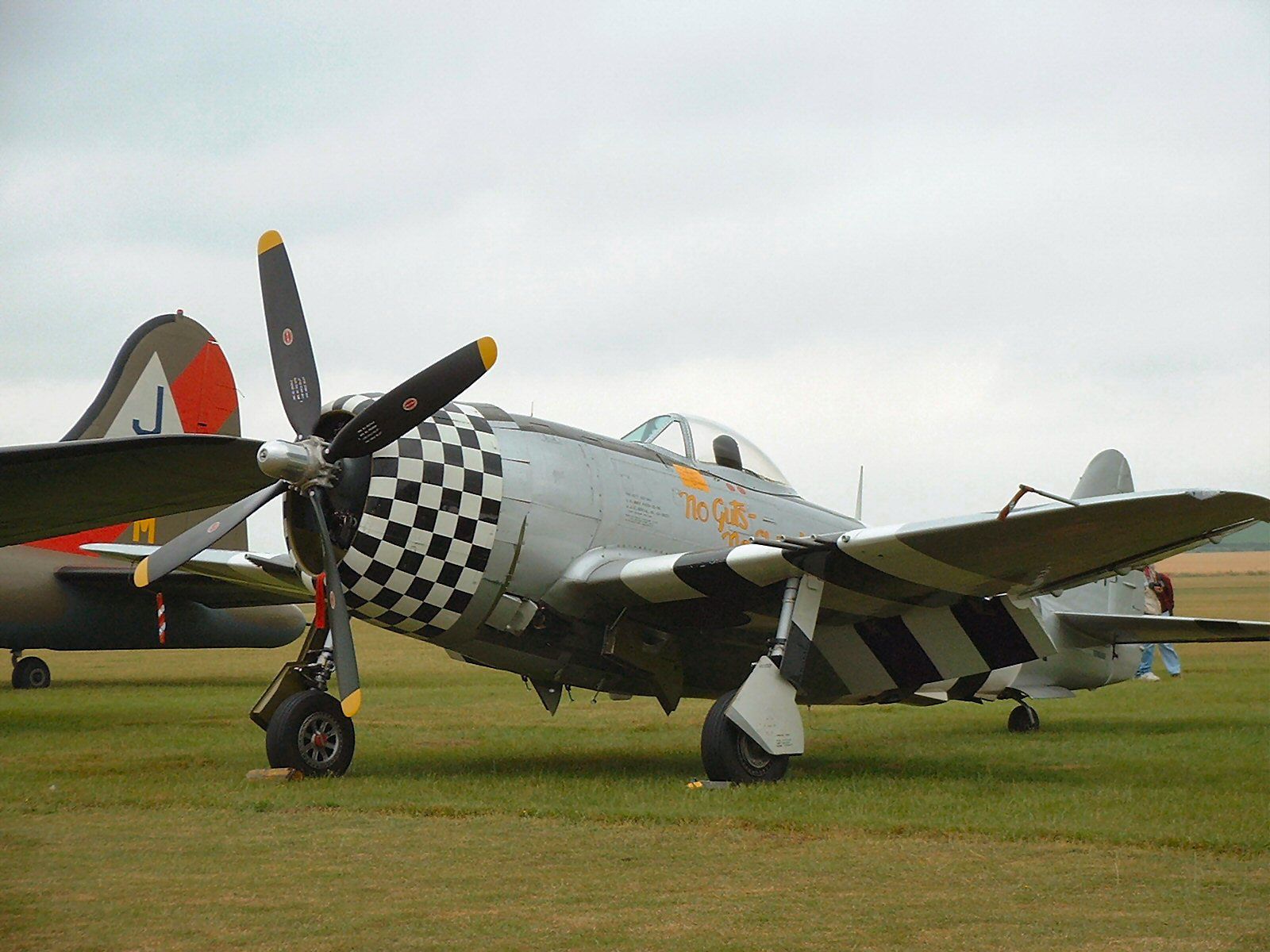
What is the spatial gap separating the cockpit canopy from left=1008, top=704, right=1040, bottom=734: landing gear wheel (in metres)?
4.13

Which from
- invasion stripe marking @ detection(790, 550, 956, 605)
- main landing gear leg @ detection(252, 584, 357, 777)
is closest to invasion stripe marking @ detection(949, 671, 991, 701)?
invasion stripe marking @ detection(790, 550, 956, 605)

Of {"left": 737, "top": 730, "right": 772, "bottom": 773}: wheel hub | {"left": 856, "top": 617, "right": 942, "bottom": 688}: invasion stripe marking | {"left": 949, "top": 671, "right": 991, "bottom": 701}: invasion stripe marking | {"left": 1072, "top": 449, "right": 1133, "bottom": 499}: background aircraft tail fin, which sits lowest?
{"left": 737, "top": 730, "right": 772, "bottom": 773}: wheel hub

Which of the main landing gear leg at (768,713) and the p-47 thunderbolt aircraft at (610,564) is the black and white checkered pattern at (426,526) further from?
the main landing gear leg at (768,713)

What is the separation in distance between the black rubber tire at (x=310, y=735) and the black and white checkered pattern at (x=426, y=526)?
72 cm

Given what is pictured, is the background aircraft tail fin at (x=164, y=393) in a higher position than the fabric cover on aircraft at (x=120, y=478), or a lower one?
higher

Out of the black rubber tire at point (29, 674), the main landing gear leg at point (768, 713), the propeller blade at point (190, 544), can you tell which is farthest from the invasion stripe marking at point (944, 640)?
the black rubber tire at point (29, 674)

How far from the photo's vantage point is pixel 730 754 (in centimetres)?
810

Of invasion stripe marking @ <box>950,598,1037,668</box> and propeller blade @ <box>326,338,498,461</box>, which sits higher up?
propeller blade @ <box>326,338,498,461</box>

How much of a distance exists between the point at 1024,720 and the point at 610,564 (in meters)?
6.11

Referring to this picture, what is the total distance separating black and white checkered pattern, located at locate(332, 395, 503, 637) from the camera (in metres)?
7.98

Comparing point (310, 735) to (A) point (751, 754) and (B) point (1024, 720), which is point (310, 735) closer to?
(A) point (751, 754)

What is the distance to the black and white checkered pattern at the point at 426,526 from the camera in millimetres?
7980

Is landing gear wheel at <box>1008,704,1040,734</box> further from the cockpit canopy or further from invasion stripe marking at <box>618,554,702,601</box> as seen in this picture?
invasion stripe marking at <box>618,554,702,601</box>

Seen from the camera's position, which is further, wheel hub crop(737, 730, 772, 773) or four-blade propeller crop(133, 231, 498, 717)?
wheel hub crop(737, 730, 772, 773)
